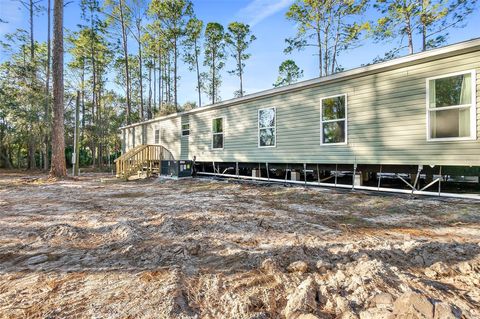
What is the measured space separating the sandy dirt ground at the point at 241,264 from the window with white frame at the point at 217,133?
6312mm

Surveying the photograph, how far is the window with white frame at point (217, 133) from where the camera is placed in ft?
34.0

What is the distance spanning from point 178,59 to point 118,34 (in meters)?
5.43

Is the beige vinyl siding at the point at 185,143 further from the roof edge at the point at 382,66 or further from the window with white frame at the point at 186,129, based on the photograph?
the roof edge at the point at 382,66

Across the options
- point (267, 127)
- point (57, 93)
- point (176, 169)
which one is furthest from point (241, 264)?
point (57, 93)

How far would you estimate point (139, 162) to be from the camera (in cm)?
1154

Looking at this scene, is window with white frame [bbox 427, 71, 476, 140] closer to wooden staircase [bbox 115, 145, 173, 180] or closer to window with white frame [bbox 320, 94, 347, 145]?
window with white frame [bbox 320, 94, 347, 145]

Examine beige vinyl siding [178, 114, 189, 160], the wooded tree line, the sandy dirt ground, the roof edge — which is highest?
the wooded tree line

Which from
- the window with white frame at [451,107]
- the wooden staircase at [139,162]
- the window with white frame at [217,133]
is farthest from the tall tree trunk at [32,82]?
the window with white frame at [451,107]

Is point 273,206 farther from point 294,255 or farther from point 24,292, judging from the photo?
point 24,292

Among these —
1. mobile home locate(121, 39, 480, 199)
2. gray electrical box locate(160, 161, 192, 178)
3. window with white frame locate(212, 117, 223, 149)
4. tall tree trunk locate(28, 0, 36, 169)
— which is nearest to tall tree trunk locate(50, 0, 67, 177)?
gray electrical box locate(160, 161, 192, 178)

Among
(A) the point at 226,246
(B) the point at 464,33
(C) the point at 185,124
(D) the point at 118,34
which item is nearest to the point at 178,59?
(D) the point at 118,34

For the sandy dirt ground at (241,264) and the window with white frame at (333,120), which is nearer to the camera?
the sandy dirt ground at (241,264)

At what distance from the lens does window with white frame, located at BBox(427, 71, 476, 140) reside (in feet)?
16.2

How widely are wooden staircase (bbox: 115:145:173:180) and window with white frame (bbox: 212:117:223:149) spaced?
2.53 metres
